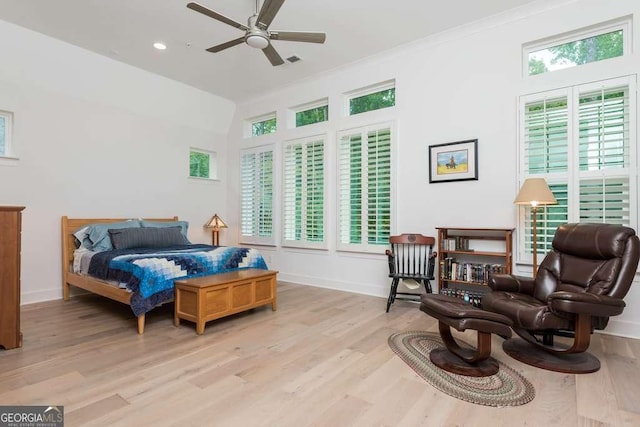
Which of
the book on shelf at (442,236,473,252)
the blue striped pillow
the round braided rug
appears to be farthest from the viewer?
the blue striped pillow

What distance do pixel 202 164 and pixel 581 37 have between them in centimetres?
581

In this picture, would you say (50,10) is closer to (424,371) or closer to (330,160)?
(330,160)

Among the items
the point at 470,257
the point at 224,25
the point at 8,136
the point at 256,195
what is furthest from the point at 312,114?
the point at 8,136

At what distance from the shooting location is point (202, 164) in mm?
6465

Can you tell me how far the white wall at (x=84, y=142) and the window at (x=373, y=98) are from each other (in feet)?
9.00

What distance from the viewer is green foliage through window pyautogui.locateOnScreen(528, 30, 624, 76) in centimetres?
338

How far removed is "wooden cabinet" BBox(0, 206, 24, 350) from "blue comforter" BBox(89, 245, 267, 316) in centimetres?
83

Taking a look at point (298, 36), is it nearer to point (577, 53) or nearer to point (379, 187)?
point (379, 187)

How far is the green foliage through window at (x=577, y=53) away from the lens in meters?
3.38

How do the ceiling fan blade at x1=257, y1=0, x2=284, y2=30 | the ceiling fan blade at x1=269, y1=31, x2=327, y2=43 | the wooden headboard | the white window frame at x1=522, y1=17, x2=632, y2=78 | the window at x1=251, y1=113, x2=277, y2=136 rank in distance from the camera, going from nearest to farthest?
1. the ceiling fan blade at x1=257, y1=0, x2=284, y2=30
2. the ceiling fan blade at x1=269, y1=31, x2=327, y2=43
3. the white window frame at x1=522, y1=17, x2=632, y2=78
4. the wooden headboard
5. the window at x1=251, y1=113, x2=277, y2=136

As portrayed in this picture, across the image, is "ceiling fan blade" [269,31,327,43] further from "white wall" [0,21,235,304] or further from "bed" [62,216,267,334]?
"white wall" [0,21,235,304]

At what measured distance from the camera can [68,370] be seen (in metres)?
2.39

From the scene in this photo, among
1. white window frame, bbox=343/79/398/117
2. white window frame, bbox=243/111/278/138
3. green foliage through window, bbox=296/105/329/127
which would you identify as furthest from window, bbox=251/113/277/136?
white window frame, bbox=343/79/398/117

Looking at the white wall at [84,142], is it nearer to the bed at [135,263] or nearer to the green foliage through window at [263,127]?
the bed at [135,263]
